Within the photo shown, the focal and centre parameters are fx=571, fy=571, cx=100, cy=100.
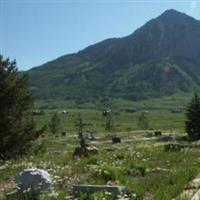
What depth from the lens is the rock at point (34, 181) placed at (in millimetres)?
14013

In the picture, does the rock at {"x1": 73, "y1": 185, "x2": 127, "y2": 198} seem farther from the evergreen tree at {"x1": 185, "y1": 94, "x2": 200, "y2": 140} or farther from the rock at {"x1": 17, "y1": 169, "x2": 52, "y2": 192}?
the evergreen tree at {"x1": 185, "y1": 94, "x2": 200, "y2": 140}

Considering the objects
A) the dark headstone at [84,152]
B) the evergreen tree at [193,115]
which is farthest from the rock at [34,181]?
the evergreen tree at [193,115]

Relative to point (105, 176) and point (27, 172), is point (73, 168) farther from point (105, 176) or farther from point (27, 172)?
point (27, 172)

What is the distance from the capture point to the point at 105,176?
15508 millimetres

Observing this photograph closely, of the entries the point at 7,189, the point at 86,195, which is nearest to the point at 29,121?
the point at 7,189

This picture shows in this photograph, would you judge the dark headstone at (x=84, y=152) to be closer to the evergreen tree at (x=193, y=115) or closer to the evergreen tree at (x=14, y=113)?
the evergreen tree at (x=14, y=113)

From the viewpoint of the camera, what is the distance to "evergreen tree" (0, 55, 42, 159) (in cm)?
3891

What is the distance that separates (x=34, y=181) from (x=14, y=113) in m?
26.7

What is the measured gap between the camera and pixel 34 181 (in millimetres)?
14062

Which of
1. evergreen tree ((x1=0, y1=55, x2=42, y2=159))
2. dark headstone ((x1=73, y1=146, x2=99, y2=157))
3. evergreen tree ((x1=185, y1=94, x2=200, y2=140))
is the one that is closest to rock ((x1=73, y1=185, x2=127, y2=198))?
dark headstone ((x1=73, y1=146, x2=99, y2=157))

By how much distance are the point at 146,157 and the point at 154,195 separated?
7810mm

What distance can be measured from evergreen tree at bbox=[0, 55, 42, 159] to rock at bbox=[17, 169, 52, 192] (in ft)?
75.5

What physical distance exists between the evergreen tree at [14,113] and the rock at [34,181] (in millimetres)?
23008

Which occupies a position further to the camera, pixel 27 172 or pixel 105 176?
pixel 105 176
